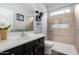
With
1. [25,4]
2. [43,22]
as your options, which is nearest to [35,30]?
[43,22]

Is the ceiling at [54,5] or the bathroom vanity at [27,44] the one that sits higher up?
the ceiling at [54,5]

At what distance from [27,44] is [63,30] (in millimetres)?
613

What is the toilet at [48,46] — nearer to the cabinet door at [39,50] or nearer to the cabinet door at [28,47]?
the cabinet door at [39,50]

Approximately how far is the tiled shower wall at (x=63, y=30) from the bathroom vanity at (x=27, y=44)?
0.57 feet

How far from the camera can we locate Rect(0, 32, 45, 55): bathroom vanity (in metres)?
0.93

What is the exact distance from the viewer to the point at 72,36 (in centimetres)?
137

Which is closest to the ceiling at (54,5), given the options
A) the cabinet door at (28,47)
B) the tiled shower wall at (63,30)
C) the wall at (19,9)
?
the tiled shower wall at (63,30)

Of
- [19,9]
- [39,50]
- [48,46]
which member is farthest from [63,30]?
[19,9]

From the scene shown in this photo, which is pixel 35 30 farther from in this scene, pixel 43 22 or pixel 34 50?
pixel 34 50

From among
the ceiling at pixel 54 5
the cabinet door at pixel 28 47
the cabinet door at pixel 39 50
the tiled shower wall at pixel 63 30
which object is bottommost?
the cabinet door at pixel 39 50

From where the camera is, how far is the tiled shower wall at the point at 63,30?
4.46 ft

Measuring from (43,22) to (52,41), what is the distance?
329 millimetres

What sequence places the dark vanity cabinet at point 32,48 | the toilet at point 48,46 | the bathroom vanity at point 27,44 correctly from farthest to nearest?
the toilet at point 48,46 → the dark vanity cabinet at point 32,48 → the bathroom vanity at point 27,44

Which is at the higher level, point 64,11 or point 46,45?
point 64,11
